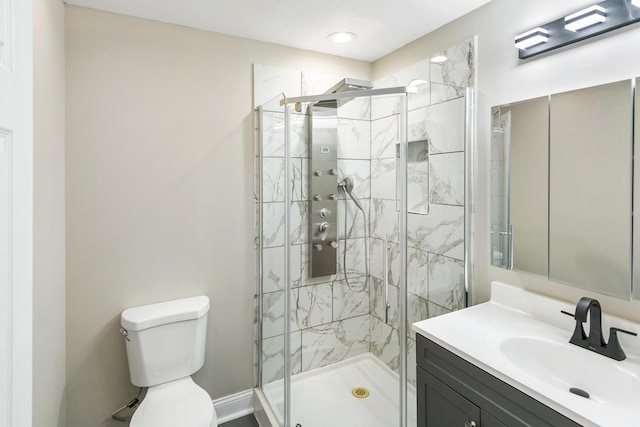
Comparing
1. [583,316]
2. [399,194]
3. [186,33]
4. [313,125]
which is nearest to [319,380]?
[399,194]

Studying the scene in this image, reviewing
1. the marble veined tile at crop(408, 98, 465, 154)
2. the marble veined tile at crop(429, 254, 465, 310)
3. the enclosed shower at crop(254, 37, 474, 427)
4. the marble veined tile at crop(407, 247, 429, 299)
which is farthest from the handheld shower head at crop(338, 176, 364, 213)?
the marble veined tile at crop(429, 254, 465, 310)

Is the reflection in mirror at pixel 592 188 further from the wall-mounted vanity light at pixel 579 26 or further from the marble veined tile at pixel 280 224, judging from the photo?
the marble veined tile at pixel 280 224

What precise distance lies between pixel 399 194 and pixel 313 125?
63 centimetres

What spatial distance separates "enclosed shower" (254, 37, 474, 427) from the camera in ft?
5.52

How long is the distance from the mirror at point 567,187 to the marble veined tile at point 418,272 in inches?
14.3

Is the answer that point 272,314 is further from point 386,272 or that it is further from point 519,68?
point 519,68

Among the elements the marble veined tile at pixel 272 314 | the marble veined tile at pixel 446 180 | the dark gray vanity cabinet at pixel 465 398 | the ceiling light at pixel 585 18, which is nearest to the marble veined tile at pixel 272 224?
the marble veined tile at pixel 272 314

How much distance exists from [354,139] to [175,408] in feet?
5.50

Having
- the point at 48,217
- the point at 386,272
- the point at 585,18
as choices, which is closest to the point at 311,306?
the point at 386,272

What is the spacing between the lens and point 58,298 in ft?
5.67

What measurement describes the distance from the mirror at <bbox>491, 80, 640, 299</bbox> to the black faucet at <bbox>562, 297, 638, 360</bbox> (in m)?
0.11

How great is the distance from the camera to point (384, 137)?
1.67 meters

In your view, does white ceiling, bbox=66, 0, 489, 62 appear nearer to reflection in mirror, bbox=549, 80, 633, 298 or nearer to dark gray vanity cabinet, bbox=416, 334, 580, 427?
reflection in mirror, bbox=549, 80, 633, 298

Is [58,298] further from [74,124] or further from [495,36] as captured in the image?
[495,36]
